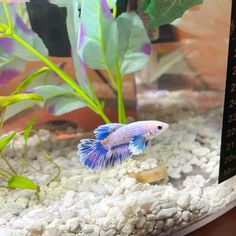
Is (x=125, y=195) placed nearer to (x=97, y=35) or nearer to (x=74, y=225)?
(x=74, y=225)

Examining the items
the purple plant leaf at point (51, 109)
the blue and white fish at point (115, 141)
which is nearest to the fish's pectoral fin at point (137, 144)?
the blue and white fish at point (115, 141)

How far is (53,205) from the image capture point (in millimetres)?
565

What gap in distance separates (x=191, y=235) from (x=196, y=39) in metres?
0.31

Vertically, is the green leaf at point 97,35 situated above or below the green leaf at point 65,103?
above

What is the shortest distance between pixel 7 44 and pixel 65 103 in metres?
0.13

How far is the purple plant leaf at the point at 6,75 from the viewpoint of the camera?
61cm

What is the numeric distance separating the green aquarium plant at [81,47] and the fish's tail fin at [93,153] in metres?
0.09

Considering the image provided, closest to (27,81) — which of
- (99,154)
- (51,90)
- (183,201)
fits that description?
(51,90)

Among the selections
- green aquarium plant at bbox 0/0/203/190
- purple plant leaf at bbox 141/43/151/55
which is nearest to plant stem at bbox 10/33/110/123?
green aquarium plant at bbox 0/0/203/190

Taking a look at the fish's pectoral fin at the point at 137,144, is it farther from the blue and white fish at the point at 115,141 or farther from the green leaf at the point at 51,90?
the green leaf at the point at 51,90

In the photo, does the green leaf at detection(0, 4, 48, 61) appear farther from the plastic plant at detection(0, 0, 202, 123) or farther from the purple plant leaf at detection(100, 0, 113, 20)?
the purple plant leaf at detection(100, 0, 113, 20)

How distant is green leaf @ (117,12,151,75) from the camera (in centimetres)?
56

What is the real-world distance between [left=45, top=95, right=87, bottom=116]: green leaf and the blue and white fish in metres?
0.16

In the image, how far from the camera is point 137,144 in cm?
51
